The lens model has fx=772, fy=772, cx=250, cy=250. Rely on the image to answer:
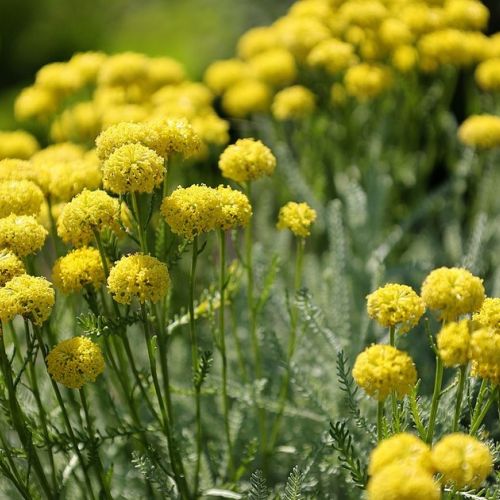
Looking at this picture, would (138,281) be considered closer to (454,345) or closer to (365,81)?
(454,345)

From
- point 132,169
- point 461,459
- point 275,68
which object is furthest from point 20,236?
point 275,68

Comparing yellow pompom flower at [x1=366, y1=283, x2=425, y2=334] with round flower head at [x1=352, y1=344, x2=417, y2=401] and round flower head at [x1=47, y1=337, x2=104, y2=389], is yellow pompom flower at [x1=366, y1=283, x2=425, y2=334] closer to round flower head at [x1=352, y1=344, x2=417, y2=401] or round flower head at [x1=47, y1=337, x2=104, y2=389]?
round flower head at [x1=352, y1=344, x2=417, y2=401]

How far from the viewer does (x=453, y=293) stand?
759mm

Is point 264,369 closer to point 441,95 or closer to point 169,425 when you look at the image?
point 169,425

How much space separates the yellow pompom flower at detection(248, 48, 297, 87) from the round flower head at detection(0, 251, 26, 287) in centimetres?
105

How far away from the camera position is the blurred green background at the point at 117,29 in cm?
297

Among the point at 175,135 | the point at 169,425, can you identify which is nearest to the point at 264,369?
the point at 169,425

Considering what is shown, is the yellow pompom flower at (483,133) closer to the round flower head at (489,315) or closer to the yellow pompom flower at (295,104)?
the yellow pompom flower at (295,104)

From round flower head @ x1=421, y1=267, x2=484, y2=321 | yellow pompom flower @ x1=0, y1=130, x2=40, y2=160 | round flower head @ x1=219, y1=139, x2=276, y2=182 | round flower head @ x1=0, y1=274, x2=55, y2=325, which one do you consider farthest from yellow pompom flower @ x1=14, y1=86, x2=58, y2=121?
round flower head @ x1=421, y1=267, x2=484, y2=321

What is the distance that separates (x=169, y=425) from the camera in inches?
38.1

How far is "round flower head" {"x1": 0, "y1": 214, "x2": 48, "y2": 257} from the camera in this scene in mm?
887

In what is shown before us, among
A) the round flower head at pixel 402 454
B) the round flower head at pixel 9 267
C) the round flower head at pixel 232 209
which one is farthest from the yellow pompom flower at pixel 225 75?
the round flower head at pixel 402 454

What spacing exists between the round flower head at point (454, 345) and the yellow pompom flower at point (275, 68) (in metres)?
1.16

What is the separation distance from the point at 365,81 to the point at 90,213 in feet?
3.12
